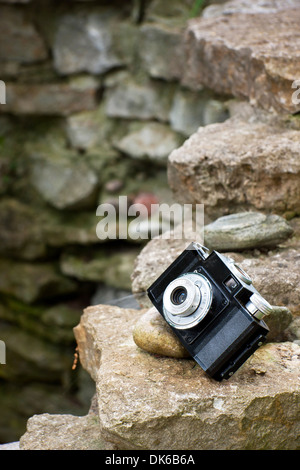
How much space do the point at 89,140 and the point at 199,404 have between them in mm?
1834

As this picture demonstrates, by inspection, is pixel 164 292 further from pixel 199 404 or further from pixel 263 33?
pixel 263 33

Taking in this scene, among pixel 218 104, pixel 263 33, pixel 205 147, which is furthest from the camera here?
pixel 218 104

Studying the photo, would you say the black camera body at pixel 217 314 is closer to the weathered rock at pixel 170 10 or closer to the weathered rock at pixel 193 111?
the weathered rock at pixel 193 111

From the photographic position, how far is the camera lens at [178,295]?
3.15ft

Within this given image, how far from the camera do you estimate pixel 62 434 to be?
1.09 meters

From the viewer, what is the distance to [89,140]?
8.46ft

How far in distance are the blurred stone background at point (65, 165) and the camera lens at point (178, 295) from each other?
1.45 meters

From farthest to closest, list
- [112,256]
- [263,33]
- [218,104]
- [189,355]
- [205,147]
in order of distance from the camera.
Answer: [112,256] < [218,104] < [263,33] < [205,147] < [189,355]

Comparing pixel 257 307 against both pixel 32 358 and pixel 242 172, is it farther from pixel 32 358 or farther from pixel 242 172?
pixel 32 358

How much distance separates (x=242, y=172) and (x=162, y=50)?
1099mm

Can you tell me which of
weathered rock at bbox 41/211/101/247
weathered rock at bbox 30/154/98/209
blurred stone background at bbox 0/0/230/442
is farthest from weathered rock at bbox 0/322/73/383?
weathered rock at bbox 30/154/98/209

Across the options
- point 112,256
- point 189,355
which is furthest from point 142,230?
point 189,355

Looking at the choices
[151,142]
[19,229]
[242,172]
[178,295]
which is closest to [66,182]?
[19,229]

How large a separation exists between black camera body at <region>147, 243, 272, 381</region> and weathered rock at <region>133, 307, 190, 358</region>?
33mm
